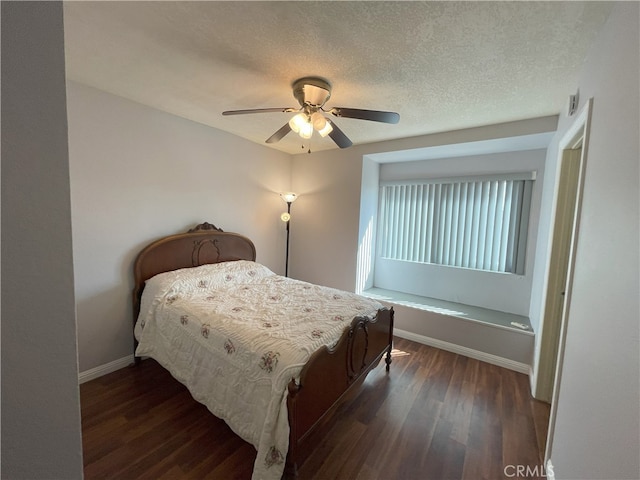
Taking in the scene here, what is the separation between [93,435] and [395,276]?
11.6 feet

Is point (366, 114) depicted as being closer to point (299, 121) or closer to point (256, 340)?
point (299, 121)

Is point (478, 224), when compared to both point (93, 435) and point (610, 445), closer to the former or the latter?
point (610, 445)

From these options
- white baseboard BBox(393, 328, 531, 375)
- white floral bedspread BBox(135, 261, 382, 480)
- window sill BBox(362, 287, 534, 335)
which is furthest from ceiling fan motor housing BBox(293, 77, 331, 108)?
white baseboard BBox(393, 328, 531, 375)

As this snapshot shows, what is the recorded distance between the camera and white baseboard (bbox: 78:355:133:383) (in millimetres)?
2232

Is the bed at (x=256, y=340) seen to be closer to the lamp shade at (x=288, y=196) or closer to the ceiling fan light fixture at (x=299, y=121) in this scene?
the lamp shade at (x=288, y=196)

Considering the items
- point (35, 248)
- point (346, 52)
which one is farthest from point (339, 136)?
point (35, 248)

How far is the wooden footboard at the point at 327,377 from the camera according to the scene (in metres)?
1.39

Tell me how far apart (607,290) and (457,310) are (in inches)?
91.1

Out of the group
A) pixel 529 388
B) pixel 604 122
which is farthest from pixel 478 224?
pixel 604 122

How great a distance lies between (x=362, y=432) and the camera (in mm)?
1800

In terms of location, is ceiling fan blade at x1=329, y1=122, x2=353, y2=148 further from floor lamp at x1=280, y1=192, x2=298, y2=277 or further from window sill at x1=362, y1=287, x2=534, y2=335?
window sill at x1=362, y1=287, x2=534, y2=335

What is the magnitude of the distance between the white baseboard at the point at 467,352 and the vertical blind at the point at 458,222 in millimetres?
1039

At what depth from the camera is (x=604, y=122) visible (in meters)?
1.19

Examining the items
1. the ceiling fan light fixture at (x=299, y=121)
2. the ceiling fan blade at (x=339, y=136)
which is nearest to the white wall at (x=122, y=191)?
the ceiling fan light fixture at (x=299, y=121)
